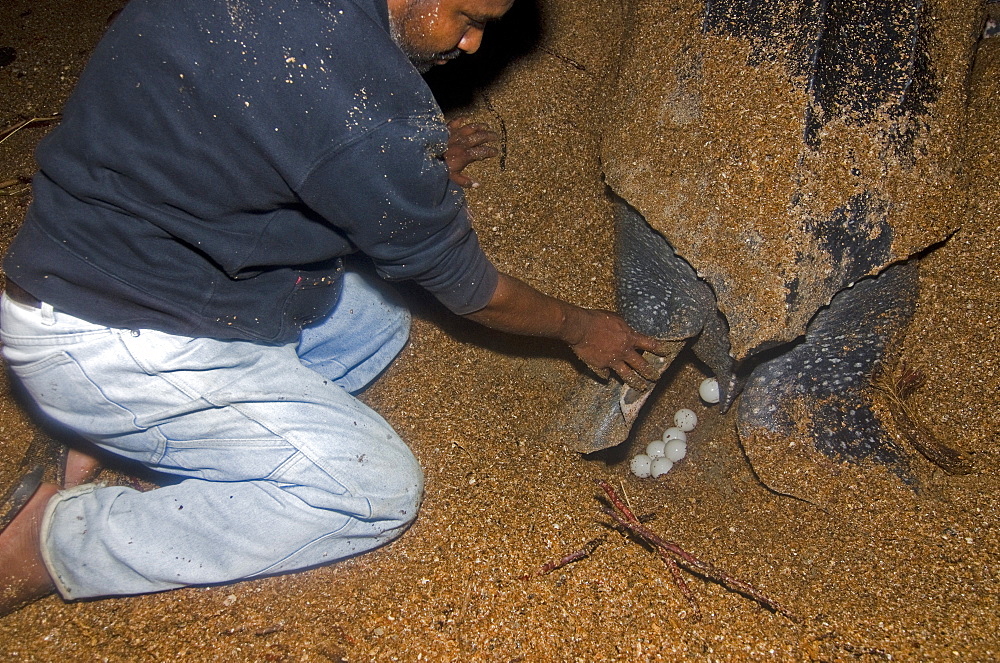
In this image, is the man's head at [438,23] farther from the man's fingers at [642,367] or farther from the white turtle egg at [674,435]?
the white turtle egg at [674,435]

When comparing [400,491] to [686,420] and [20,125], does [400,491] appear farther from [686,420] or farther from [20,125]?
[20,125]

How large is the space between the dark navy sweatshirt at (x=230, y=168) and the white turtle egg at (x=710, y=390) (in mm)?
907

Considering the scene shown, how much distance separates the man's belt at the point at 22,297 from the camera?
1054 mm

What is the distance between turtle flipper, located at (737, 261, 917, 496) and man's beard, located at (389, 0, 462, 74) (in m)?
1.03

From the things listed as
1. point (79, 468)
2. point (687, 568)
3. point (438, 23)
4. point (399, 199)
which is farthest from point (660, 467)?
point (79, 468)

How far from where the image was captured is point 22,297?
1.06 m

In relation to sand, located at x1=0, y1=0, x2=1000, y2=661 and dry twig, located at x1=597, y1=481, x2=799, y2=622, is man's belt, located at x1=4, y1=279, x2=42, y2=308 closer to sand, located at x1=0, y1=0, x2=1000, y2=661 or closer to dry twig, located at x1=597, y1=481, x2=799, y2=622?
sand, located at x1=0, y1=0, x2=1000, y2=661

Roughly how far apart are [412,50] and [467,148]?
970mm

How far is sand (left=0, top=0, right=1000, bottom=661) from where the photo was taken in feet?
3.88

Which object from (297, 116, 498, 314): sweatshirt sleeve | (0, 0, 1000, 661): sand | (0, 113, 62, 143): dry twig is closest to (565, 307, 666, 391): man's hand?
(0, 0, 1000, 661): sand

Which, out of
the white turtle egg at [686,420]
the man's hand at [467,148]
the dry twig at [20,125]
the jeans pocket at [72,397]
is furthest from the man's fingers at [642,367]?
the dry twig at [20,125]

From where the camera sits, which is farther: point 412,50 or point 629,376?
point 629,376

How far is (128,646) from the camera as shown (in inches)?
47.6

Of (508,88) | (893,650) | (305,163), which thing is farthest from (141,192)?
(893,650)
